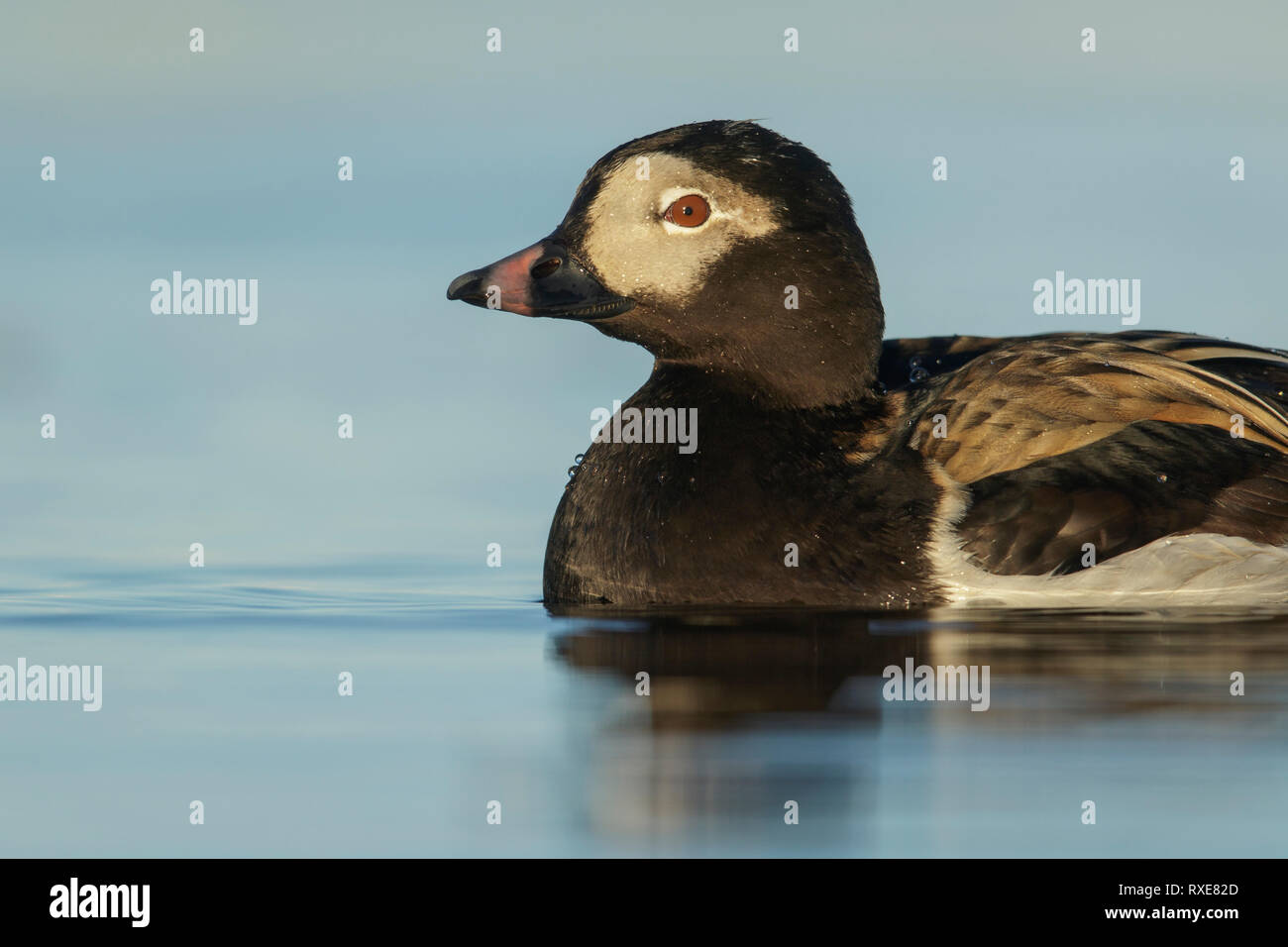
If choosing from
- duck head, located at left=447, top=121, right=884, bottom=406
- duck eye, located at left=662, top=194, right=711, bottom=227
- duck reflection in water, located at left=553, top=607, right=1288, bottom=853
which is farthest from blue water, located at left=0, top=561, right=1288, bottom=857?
duck eye, located at left=662, top=194, right=711, bottom=227

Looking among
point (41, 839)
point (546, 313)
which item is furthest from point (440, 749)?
point (546, 313)

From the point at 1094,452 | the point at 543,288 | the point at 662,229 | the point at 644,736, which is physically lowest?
the point at 644,736

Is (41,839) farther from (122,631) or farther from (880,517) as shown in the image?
(880,517)

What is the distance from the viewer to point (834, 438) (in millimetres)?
8156

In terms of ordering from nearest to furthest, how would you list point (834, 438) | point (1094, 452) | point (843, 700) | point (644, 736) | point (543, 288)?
point (644, 736) → point (843, 700) → point (1094, 452) → point (834, 438) → point (543, 288)

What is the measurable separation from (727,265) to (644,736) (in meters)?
3.03

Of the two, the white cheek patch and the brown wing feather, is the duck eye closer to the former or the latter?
the white cheek patch

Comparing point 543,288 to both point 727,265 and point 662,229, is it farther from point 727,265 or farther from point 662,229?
point 727,265

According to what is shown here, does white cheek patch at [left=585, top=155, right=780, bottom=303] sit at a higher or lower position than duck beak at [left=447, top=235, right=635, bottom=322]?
higher

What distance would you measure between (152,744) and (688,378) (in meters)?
3.35

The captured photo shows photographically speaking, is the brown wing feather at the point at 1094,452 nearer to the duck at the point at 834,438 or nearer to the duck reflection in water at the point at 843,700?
the duck at the point at 834,438

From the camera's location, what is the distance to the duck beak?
8242 mm

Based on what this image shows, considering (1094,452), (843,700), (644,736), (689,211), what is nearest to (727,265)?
(689,211)

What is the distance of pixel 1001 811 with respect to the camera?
15.8 feet
